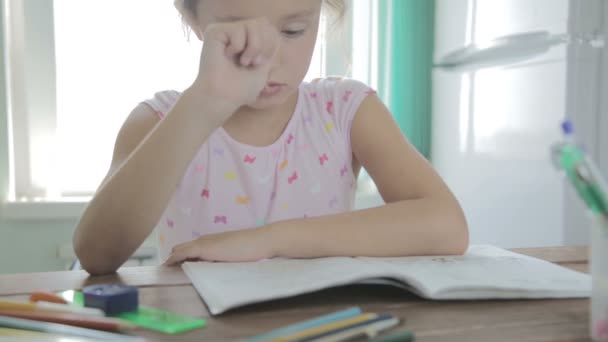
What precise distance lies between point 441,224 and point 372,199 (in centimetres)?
108

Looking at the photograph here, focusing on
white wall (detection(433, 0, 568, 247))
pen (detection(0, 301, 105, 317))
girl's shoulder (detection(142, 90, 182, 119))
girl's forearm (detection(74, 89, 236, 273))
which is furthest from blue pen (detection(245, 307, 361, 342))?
white wall (detection(433, 0, 568, 247))

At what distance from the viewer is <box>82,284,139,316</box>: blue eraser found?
382 millimetres

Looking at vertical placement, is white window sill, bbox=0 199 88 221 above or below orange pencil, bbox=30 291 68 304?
below

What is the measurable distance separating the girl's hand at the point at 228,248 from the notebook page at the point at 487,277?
101 millimetres

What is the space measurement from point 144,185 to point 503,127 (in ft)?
2.94

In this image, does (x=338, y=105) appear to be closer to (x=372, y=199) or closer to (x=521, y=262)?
(x=521, y=262)

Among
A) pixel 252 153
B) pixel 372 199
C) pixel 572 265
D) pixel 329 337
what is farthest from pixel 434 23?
pixel 329 337

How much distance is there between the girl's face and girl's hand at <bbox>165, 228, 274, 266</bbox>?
0.87 ft

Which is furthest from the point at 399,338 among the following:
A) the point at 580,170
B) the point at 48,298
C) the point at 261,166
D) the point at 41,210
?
the point at 41,210

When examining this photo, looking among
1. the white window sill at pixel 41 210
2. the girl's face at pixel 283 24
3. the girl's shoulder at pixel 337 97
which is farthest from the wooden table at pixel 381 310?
the white window sill at pixel 41 210

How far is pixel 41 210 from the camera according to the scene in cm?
151

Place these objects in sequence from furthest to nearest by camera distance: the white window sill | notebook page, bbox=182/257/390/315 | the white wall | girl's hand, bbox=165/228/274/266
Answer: the white window sill < the white wall < girl's hand, bbox=165/228/274/266 < notebook page, bbox=182/257/390/315

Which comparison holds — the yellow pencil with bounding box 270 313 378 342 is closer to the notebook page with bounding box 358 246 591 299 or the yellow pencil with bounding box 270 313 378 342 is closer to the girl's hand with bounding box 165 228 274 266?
the notebook page with bounding box 358 246 591 299

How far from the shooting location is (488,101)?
1356 mm
